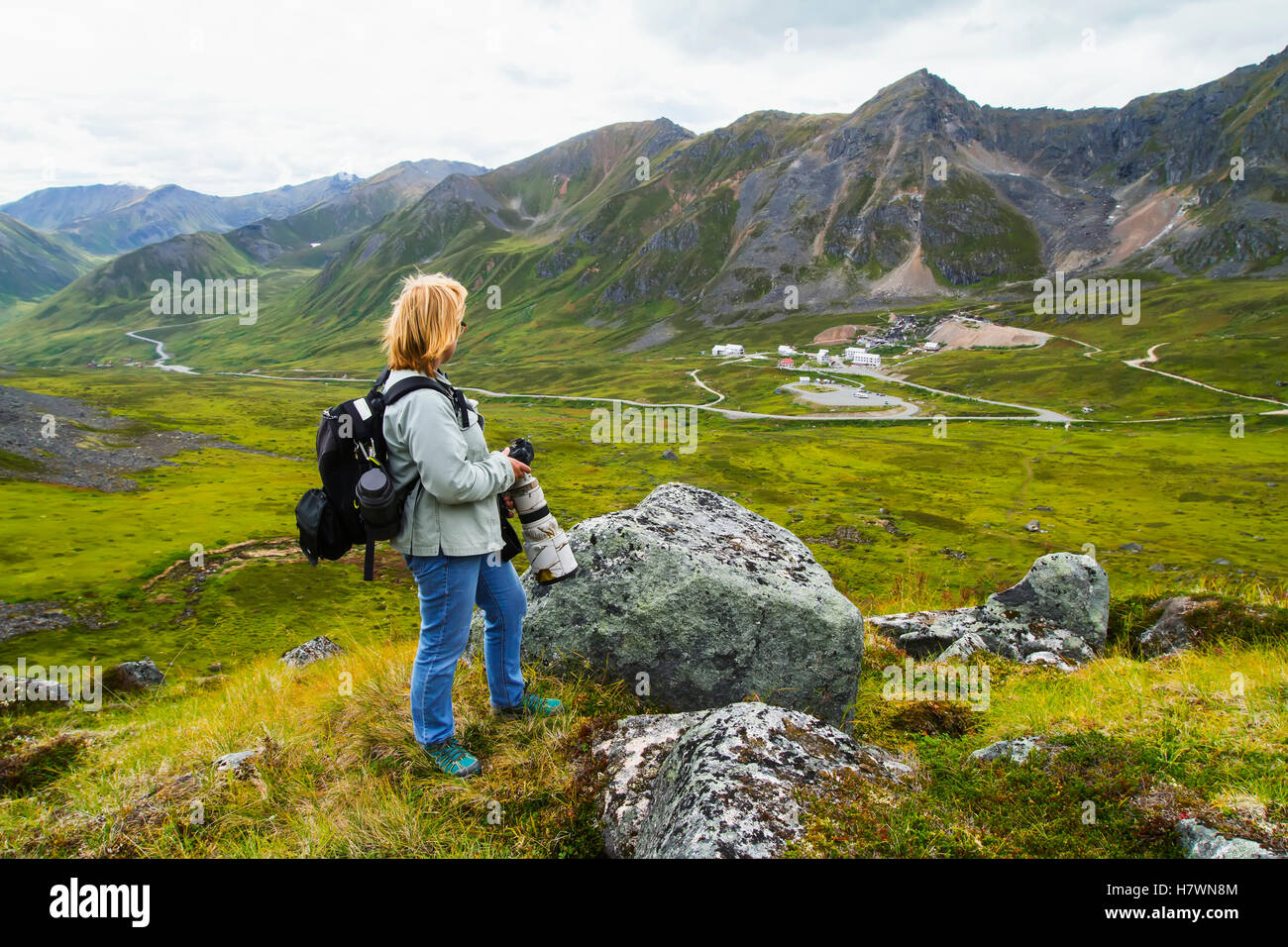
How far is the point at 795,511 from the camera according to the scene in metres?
73.4

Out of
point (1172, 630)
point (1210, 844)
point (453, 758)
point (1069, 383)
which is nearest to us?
point (1210, 844)

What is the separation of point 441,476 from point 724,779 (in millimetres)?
3227

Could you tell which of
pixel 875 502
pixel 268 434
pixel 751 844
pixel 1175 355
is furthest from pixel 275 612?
pixel 1175 355

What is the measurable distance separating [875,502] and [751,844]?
77528 mm

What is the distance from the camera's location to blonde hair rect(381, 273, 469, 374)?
18.6ft

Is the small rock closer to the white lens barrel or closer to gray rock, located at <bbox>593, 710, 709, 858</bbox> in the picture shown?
gray rock, located at <bbox>593, 710, 709, 858</bbox>

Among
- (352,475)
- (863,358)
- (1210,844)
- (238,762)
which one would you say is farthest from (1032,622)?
(863,358)

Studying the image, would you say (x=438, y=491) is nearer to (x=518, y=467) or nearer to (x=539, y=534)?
(x=518, y=467)

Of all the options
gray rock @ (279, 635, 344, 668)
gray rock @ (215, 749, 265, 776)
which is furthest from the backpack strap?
gray rock @ (279, 635, 344, 668)

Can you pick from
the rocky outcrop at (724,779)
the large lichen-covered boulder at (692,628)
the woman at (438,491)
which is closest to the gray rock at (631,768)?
the rocky outcrop at (724,779)

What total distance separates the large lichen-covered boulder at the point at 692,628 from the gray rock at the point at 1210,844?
3932 millimetres

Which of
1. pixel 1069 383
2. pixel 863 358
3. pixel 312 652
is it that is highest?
pixel 863 358

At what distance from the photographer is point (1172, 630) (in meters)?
11.0

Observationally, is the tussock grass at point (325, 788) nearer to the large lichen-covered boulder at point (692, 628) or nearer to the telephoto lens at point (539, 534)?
the large lichen-covered boulder at point (692, 628)
